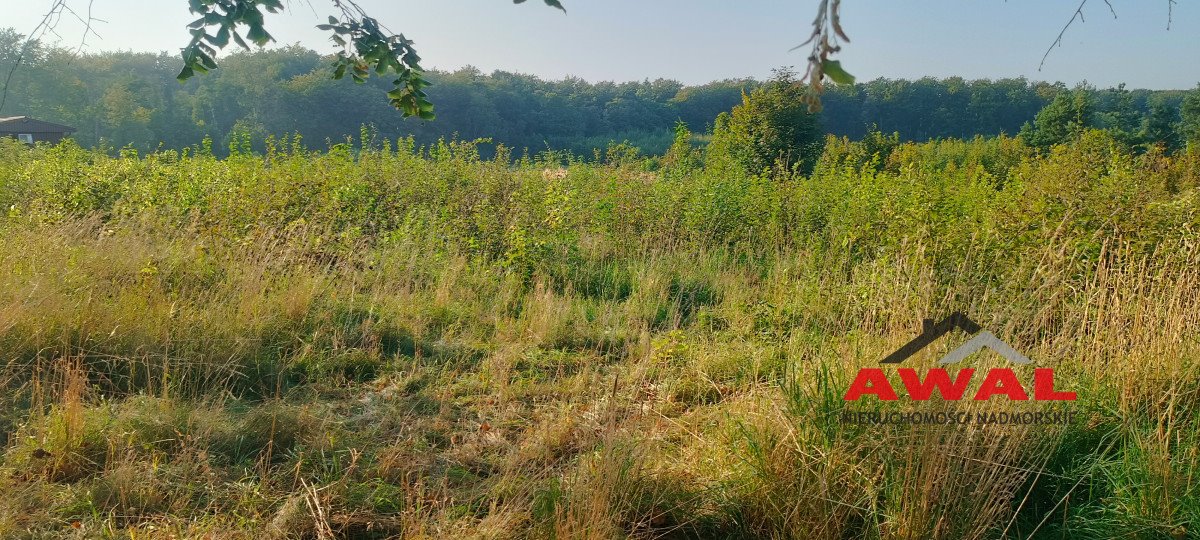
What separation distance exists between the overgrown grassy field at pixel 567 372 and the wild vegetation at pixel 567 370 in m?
0.02

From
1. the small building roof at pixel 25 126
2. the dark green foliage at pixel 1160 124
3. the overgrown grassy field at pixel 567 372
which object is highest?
the small building roof at pixel 25 126

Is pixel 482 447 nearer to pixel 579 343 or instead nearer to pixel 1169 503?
pixel 579 343

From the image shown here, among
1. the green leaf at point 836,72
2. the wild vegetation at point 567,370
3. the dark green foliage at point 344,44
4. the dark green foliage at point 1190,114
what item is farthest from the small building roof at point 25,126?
the dark green foliage at point 1190,114

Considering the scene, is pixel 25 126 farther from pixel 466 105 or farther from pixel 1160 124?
pixel 1160 124

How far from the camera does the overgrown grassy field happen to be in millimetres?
2416

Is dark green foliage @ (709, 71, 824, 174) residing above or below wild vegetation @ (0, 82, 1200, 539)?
above

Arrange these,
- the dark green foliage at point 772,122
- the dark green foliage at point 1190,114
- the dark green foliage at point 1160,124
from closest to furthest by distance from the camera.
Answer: the dark green foliage at point 772,122 → the dark green foliage at point 1190,114 → the dark green foliage at point 1160,124

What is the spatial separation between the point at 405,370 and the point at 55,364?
168 cm

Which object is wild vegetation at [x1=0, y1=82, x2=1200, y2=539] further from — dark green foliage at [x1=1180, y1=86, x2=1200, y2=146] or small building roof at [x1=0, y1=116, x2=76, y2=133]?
dark green foliage at [x1=1180, y1=86, x2=1200, y2=146]

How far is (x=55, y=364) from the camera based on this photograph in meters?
3.42

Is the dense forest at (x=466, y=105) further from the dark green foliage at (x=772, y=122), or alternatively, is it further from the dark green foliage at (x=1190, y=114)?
the dark green foliage at (x=772, y=122)

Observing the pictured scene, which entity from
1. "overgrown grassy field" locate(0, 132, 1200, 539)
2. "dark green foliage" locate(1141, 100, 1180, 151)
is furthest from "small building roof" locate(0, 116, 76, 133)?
"dark green foliage" locate(1141, 100, 1180, 151)

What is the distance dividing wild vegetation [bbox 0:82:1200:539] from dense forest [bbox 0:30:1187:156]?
76.0 ft

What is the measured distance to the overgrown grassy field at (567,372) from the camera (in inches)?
95.1
